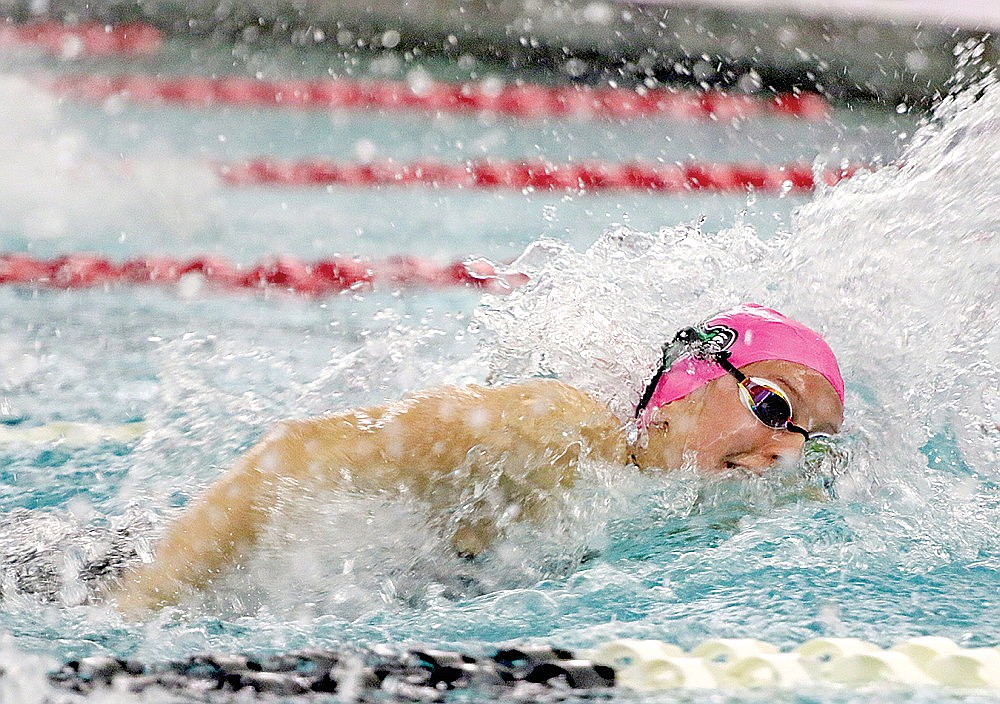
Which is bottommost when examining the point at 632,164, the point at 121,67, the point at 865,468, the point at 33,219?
the point at 865,468

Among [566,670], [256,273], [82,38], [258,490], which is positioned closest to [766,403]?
[566,670]

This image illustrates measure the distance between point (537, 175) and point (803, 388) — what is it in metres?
3.09

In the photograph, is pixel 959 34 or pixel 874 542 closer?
pixel 874 542

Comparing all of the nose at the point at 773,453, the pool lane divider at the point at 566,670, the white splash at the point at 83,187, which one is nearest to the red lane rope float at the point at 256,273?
the white splash at the point at 83,187

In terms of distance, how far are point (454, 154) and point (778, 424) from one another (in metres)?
3.33

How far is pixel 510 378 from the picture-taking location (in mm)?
2027

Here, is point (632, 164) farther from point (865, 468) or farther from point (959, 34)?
point (865, 468)

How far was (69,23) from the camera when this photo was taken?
5.02 m

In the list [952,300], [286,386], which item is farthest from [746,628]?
[286,386]

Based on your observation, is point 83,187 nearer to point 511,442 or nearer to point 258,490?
point 258,490

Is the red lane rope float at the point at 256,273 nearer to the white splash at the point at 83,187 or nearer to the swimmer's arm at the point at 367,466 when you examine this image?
the white splash at the point at 83,187

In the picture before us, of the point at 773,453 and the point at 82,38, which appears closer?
the point at 773,453

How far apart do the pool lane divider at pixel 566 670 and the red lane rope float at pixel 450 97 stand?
3891 millimetres

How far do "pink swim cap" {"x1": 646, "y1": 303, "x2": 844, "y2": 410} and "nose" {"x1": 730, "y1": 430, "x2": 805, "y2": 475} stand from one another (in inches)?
4.4
